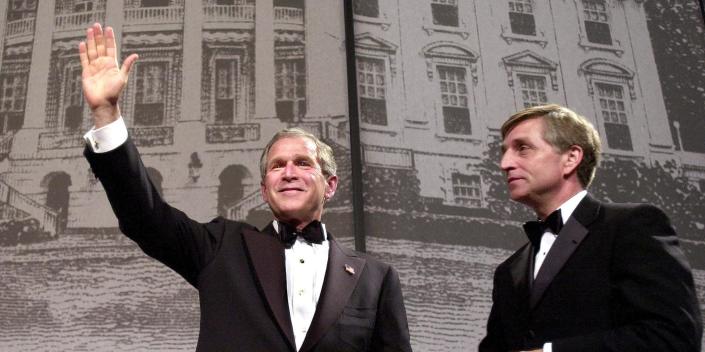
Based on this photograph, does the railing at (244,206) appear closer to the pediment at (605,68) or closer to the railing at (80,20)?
the railing at (80,20)

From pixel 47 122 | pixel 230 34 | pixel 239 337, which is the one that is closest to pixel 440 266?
pixel 230 34

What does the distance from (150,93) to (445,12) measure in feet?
8.98

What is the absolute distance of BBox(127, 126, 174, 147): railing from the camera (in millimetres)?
6027

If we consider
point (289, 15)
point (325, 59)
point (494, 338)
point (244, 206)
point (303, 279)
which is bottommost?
point (494, 338)

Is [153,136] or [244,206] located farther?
[153,136]

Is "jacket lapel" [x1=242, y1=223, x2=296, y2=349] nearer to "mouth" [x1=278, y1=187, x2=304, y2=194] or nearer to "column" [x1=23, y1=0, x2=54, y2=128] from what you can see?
"mouth" [x1=278, y1=187, x2=304, y2=194]

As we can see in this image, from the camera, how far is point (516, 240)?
597 cm

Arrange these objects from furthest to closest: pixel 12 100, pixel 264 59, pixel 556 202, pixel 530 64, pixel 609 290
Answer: pixel 530 64
pixel 264 59
pixel 12 100
pixel 556 202
pixel 609 290

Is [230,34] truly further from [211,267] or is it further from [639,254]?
[639,254]

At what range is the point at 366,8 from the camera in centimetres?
654

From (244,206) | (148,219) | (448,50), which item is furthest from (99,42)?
(448,50)

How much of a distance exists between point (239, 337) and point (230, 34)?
15.6 ft

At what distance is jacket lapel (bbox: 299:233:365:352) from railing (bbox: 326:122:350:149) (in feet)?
11.6

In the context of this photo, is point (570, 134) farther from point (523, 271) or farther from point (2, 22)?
point (2, 22)
